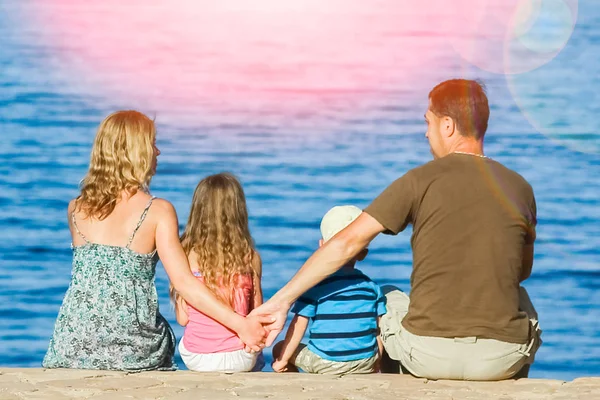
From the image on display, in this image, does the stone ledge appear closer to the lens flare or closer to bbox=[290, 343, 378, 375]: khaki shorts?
bbox=[290, 343, 378, 375]: khaki shorts

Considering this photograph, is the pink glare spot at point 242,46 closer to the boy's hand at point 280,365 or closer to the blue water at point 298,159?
the blue water at point 298,159

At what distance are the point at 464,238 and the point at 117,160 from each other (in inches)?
59.9

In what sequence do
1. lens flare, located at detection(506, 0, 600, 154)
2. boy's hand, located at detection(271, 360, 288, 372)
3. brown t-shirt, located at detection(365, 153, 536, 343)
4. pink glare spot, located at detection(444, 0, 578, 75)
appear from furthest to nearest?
pink glare spot, located at detection(444, 0, 578, 75), lens flare, located at detection(506, 0, 600, 154), boy's hand, located at detection(271, 360, 288, 372), brown t-shirt, located at detection(365, 153, 536, 343)

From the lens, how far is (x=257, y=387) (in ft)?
15.5

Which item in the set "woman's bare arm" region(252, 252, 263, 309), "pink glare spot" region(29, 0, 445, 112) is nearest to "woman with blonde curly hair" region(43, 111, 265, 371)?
"woman's bare arm" region(252, 252, 263, 309)

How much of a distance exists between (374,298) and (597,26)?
15615mm

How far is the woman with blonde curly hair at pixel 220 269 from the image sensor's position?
17.1ft

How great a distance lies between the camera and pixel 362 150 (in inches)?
517

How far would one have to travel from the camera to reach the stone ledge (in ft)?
15.0

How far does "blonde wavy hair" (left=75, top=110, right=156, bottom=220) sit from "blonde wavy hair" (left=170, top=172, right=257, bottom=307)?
1.21ft

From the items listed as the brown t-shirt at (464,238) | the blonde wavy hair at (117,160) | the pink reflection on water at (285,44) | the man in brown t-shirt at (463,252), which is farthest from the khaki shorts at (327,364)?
the pink reflection on water at (285,44)

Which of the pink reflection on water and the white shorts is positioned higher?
the pink reflection on water

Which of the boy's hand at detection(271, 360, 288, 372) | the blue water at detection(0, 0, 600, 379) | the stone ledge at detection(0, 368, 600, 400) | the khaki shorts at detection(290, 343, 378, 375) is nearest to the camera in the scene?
the stone ledge at detection(0, 368, 600, 400)

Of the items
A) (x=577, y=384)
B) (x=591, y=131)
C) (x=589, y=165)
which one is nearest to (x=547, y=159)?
(x=589, y=165)
